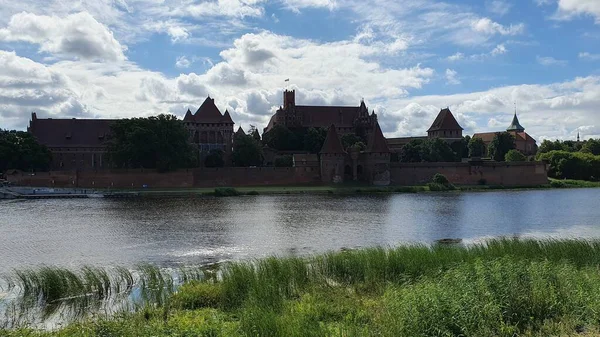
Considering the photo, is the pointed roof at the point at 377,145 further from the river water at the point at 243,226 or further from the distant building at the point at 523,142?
the distant building at the point at 523,142

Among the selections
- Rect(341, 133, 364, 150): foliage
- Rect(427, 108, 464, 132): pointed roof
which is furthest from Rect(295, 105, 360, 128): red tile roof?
Rect(427, 108, 464, 132): pointed roof

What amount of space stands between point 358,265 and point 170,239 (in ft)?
40.6

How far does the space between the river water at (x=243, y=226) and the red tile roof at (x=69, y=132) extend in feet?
97.2

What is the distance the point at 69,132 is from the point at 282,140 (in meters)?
28.2

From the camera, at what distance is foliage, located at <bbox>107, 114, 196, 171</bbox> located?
57.2 metres

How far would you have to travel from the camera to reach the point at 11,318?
38.5 ft

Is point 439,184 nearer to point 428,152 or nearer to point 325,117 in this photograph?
point 428,152

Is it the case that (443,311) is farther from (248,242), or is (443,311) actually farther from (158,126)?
(158,126)

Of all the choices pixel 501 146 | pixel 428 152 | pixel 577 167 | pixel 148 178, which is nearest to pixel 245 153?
pixel 148 178

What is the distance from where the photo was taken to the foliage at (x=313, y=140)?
76.9 m

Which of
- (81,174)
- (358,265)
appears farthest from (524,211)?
(81,174)

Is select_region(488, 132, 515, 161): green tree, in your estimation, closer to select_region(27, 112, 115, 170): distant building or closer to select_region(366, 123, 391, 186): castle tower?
select_region(366, 123, 391, 186): castle tower

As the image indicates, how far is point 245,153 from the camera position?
68750mm

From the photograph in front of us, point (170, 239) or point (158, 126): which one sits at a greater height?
point (158, 126)
